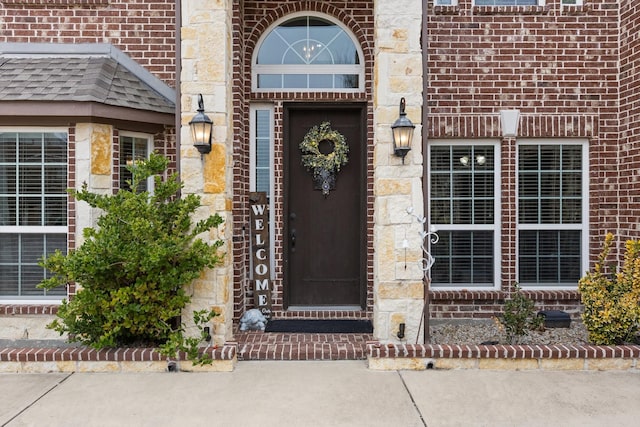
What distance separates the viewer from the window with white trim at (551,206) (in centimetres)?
593

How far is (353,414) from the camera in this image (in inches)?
138

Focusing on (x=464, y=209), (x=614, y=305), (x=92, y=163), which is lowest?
(x=614, y=305)

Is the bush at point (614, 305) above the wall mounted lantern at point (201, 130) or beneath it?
beneath

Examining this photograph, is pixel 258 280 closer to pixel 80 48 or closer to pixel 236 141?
pixel 236 141

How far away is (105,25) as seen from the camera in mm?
5691

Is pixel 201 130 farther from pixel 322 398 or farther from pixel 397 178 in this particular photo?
pixel 322 398

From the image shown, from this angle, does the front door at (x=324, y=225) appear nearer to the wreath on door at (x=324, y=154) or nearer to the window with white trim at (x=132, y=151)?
the wreath on door at (x=324, y=154)

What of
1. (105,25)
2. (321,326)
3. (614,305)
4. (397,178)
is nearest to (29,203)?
(105,25)

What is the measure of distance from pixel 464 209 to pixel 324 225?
180 centimetres

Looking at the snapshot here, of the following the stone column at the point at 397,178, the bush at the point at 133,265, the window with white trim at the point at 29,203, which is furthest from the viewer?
the window with white trim at the point at 29,203

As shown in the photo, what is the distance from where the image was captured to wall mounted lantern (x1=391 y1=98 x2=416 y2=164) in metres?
4.49

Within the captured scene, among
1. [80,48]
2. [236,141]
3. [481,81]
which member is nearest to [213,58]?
[236,141]

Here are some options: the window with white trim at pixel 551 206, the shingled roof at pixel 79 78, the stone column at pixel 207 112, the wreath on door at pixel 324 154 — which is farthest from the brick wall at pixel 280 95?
the window with white trim at pixel 551 206

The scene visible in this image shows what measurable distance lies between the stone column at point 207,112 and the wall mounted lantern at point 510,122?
3406 mm
